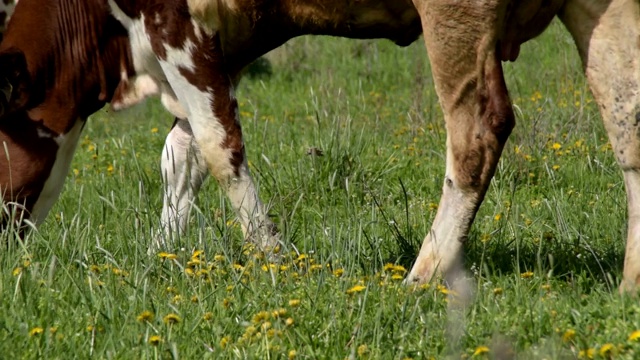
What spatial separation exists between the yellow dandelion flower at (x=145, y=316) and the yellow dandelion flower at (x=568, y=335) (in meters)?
1.25

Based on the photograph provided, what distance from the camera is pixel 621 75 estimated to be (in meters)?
4.12

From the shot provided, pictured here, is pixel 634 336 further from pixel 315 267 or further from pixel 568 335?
pixel 315 267

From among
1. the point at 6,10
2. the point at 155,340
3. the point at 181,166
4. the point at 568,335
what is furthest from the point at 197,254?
the point at 6,10

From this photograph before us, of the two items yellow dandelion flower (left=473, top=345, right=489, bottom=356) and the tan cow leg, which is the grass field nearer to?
yellow dandelion flower (left=473, top=345, right=489, bottom=356)

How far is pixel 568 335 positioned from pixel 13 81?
2845 mm

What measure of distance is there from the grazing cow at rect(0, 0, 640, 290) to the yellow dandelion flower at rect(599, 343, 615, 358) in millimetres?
737

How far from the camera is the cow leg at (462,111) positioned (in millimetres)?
4160

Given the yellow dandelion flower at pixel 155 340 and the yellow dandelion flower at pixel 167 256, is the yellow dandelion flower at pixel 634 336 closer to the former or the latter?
the yellow dandelion flower at pixel 155 340

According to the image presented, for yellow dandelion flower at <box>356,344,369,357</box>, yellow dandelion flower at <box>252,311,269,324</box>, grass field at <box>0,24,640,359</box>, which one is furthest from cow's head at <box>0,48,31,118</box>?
yellow dandelion flower at <box>356,344,369,357</box>

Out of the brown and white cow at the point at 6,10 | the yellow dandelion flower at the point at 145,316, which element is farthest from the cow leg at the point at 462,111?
the brown and white cow at the point at 6,10

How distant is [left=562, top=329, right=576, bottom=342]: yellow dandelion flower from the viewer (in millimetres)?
3295

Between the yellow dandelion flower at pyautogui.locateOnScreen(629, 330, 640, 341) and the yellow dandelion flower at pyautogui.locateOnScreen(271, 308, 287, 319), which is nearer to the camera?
the yellow dandelion flower at pyautogui.locateOnScreen(629, 330, 640, 341)

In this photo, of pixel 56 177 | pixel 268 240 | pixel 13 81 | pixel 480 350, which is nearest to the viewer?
pixel 480 350

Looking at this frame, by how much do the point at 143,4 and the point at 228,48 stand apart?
43 cm
